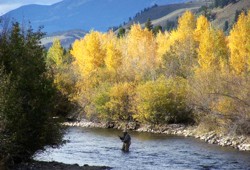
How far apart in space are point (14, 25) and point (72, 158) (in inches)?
520

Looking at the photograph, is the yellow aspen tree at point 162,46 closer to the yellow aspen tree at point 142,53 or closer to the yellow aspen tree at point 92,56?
the yellow aspen tree at point 142,53

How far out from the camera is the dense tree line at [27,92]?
85.0 feet

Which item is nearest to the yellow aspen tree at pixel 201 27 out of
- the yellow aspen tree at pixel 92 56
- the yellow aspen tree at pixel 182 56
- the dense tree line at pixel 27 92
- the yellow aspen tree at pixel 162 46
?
the yellow aspen tree at pixel 182 56

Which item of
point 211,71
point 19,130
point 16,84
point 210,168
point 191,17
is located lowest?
point 210,168

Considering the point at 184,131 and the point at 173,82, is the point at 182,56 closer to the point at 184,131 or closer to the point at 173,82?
the point at 173,82

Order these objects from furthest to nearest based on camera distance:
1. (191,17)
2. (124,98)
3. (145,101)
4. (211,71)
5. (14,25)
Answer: (191,17) → (124,98) → (145,101) → (211,71) → (14,25)

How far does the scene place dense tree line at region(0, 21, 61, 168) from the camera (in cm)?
2592

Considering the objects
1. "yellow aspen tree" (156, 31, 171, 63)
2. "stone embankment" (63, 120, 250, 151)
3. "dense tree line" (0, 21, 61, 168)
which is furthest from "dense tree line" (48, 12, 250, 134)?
"dense tree line" (0, 21, 61, 168)

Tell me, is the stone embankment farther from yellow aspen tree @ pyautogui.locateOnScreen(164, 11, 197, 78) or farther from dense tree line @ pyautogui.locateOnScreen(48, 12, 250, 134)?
yellow aspen tree @ pyautogui.locateOnScreen(164, 11, 197, 78)

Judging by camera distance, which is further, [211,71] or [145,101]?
Result: [145,101]

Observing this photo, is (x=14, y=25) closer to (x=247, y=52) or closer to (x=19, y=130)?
(x=19, y=130)

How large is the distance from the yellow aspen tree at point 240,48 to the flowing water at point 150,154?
21704mm

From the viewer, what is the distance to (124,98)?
65875mm

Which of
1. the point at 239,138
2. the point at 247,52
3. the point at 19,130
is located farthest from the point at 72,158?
the point at 247,52
